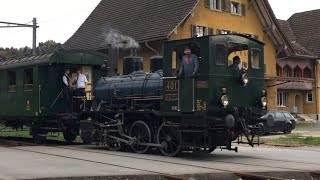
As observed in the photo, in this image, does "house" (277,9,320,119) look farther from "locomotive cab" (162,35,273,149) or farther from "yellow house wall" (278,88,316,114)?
"locomotive cab" (162,35,273,149)

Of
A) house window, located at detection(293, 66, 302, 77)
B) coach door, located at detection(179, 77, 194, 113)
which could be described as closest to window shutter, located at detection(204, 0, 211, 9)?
house window, located at detection(293, 66, 302, 77)

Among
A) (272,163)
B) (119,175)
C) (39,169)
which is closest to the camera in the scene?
(119,175)

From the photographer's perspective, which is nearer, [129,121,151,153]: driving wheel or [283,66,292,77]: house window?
[129,121,151,153]: driving wheel

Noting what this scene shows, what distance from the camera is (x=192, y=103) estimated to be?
43.3 ft

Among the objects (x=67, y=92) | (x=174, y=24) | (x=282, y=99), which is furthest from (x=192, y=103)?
(x=282, y=99)

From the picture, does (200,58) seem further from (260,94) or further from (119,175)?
(119,175)

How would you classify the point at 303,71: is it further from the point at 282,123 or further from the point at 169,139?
the point at 169,139

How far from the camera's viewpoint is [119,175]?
33.0ft

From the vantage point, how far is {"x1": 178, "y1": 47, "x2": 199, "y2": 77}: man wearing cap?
13.2 metres

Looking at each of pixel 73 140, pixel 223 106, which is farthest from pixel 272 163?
pixel 73 140

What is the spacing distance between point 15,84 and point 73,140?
10.2 ft

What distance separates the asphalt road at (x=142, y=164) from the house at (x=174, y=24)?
16.6m

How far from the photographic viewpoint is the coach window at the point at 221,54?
13.3 m

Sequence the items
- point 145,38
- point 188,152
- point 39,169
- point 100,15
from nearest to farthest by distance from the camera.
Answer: point 39,169 < point 188,152 < point 145,38 < point 100,15
